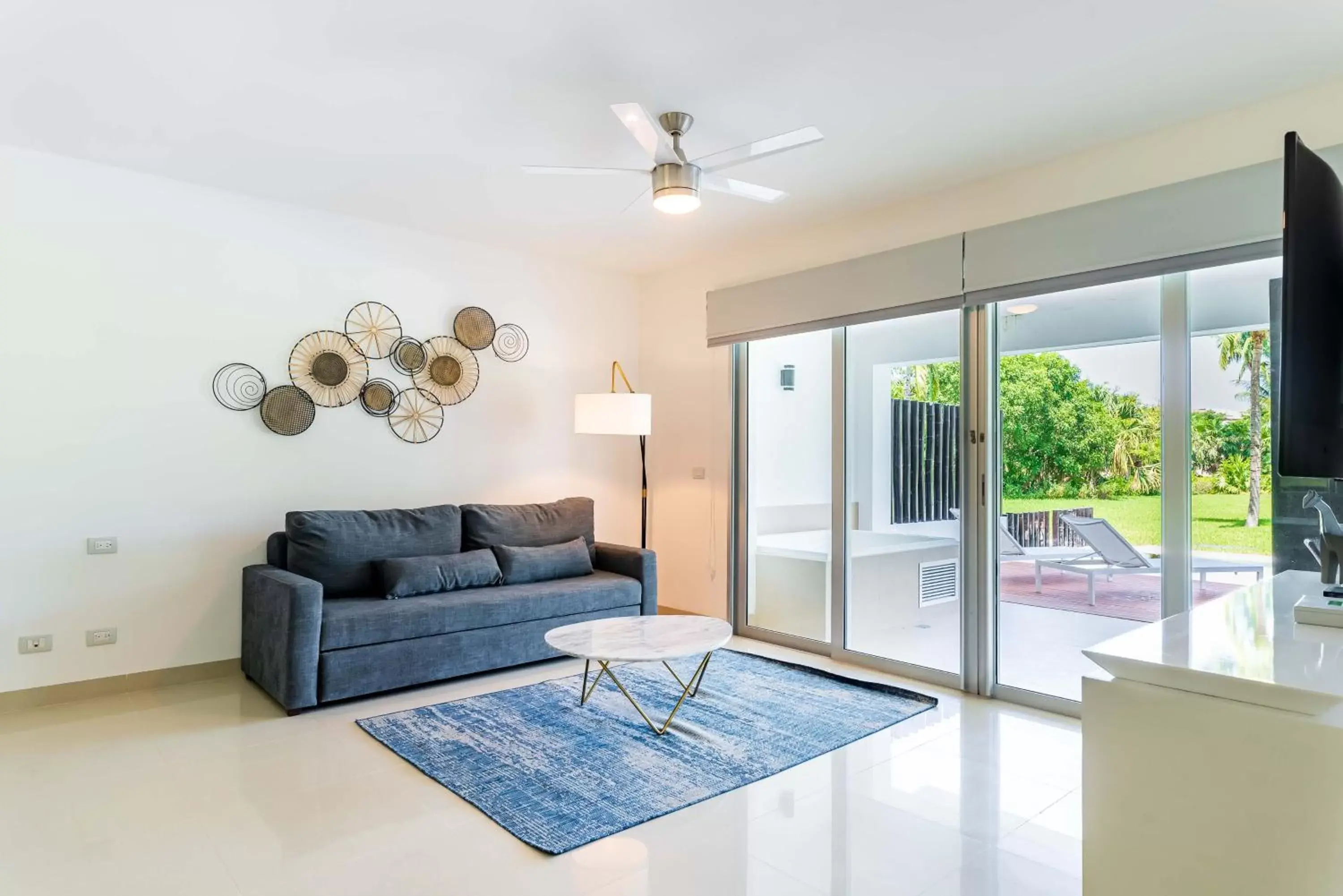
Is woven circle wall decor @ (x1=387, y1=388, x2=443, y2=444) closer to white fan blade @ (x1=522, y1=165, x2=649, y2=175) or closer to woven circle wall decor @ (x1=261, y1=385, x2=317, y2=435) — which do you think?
woven circle wall decor @ (x1=261, y1=385, x2=317, y2=435)

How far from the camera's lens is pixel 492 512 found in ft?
15.5

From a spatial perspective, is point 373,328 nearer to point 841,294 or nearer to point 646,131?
point 646,131

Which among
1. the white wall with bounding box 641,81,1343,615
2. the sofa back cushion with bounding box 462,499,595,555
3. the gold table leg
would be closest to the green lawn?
the white wall with bounding box 641,81,1343,615

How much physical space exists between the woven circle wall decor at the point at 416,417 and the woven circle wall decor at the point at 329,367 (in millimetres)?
255

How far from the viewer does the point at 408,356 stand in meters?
4.71

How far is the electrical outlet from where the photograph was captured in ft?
11.6

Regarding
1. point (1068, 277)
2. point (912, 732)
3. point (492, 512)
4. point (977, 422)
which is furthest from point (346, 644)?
point (1068, 277)

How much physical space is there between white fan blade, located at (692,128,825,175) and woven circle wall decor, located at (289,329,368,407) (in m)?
2.54

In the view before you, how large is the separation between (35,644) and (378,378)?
208 cm

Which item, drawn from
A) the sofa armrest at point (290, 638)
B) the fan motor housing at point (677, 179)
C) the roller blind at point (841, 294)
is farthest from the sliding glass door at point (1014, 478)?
the sofa armrest at point (290, 638)

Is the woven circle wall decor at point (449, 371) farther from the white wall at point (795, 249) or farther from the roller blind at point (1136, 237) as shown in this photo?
the roller blind at point (1136, 237)

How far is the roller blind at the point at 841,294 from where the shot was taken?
3.96 meters

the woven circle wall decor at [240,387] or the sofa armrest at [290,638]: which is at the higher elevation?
the woven circle wall decor at [240,387]

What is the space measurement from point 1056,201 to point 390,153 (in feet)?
10.2
